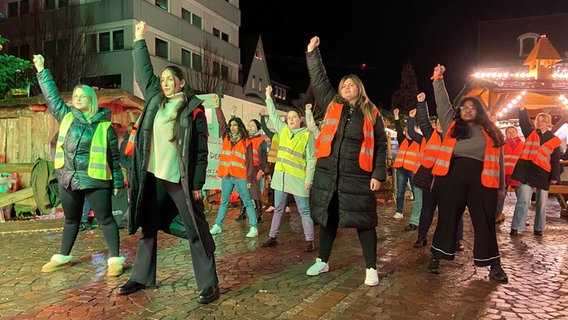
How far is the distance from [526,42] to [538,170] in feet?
115

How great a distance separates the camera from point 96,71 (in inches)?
961

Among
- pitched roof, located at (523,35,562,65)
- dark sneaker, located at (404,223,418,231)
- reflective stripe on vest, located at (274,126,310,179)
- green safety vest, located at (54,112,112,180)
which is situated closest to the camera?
green safety vest, located at (54,112,112,180)

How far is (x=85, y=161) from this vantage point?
4.91 meters

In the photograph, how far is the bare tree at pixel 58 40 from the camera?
20.7 m

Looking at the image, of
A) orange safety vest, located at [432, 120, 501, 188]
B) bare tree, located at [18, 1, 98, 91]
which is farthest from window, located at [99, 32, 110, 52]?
orange safety vest, located at [432, 120, 501, 188]

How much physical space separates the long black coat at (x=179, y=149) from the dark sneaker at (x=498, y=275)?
124 inches

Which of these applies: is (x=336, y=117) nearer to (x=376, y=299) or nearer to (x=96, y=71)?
(x=376, y=299)

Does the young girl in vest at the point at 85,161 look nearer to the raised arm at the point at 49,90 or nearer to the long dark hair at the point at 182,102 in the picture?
the raised arm at the point at 49,90

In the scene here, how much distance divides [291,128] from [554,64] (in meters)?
11.4

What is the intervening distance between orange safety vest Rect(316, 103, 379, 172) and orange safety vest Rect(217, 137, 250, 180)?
2.87 metres

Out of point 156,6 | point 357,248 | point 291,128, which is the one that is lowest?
point 357,248

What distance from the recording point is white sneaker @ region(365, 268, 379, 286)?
4641 millimetres

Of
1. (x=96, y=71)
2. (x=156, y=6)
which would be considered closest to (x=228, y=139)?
(x=96, y=71)

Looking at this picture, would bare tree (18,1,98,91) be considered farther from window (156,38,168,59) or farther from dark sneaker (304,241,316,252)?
dark sneaker (304,241,316,252)
